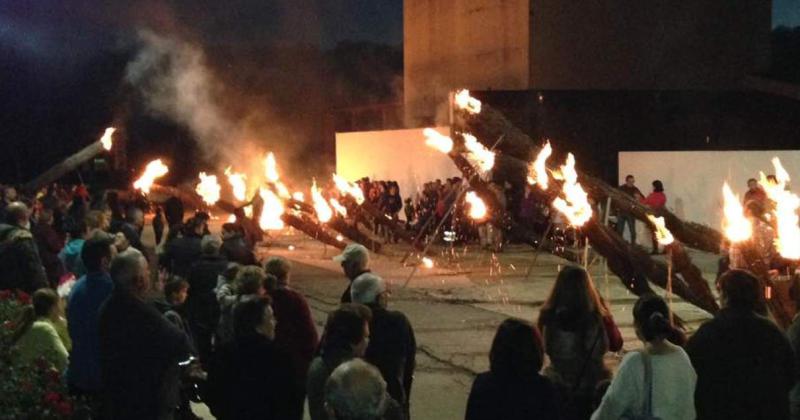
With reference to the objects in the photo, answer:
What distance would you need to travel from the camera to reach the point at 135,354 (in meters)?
5.08

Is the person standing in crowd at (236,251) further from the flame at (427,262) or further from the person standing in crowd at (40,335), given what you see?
the flame at (427,262)

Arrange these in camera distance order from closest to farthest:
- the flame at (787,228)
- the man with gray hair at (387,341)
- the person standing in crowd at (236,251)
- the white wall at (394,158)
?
the man with gray hair at (387,341)
the flame at (787,228)
the person standing in crowd at (236,251)
the white wall at (394,158)

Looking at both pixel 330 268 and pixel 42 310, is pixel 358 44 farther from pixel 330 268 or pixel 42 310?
pixel 42 310

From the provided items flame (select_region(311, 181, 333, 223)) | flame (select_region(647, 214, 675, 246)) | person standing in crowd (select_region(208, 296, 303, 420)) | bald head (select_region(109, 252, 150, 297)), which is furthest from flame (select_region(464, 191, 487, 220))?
person standing in crowd (select_region(208, 296, 303, 420))

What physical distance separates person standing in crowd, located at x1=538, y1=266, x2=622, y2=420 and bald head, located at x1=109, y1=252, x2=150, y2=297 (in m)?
2.06

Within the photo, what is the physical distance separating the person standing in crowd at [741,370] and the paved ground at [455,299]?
3.13 metres

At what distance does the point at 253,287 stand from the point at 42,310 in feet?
4.52

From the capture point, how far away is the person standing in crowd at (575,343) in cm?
513

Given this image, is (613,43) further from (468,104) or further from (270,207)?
(468,104)

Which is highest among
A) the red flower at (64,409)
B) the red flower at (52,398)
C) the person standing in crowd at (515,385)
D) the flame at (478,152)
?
the flame at (478,152)

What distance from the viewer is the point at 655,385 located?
438 cm

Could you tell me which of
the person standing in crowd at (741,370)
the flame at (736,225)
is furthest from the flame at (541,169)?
the person standing in crowd at (741,370)

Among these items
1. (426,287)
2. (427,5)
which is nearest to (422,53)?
(427,5)

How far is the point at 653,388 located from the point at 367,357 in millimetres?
1570
